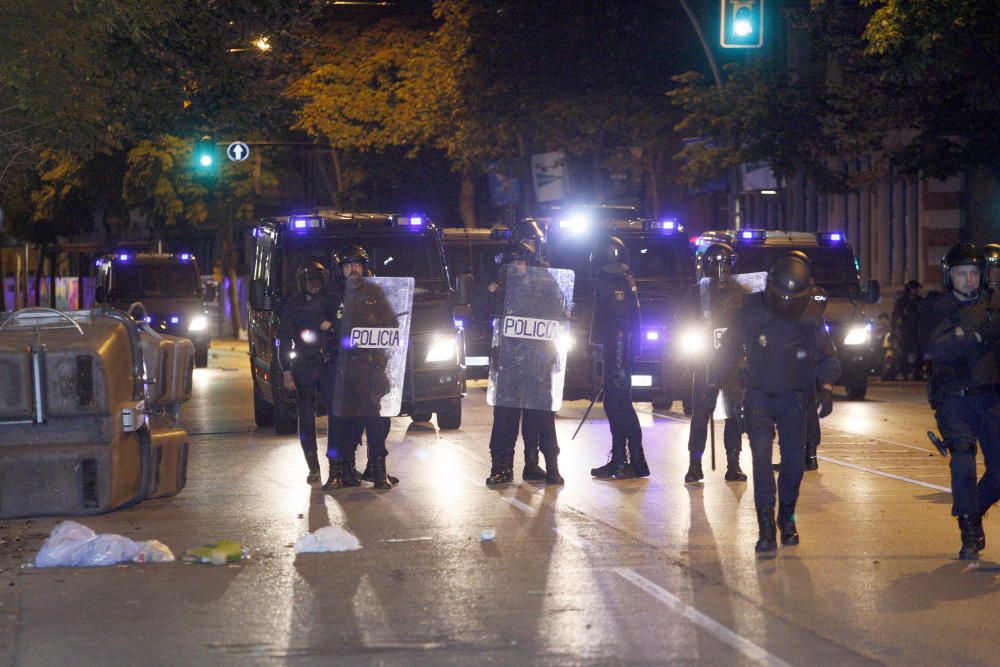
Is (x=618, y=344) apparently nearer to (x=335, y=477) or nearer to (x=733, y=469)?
(x=733, y=469)

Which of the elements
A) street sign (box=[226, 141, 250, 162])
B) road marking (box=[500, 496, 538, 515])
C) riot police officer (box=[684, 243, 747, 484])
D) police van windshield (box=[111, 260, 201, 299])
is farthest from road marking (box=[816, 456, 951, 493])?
street sign (box=[226, 141, 250, 162])

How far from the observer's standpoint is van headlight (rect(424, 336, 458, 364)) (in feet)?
57.6

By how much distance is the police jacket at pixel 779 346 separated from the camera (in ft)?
31.5

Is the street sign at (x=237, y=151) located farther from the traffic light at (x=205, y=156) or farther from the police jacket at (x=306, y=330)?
the police jacket at (x=306, y=330)

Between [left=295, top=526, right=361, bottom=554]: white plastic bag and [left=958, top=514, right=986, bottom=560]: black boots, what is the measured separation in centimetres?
352

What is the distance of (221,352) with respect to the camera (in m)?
44.5

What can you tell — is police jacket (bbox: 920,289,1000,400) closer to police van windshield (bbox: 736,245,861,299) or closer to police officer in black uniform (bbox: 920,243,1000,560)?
police officer in black uniform (bbox: 920,243,1000,560)

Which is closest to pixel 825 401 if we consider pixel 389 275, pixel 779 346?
pixel 779 346

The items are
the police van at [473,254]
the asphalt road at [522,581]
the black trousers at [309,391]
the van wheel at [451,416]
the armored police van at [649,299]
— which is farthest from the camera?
the police van at [473,254]

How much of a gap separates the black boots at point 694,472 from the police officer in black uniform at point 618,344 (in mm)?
441

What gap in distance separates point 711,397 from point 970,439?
281 cm

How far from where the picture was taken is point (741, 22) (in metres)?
22.0

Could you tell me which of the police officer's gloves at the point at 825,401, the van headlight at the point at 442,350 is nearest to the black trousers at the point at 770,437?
the police officer's gloves at the point at 825,401

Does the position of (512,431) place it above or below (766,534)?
above
